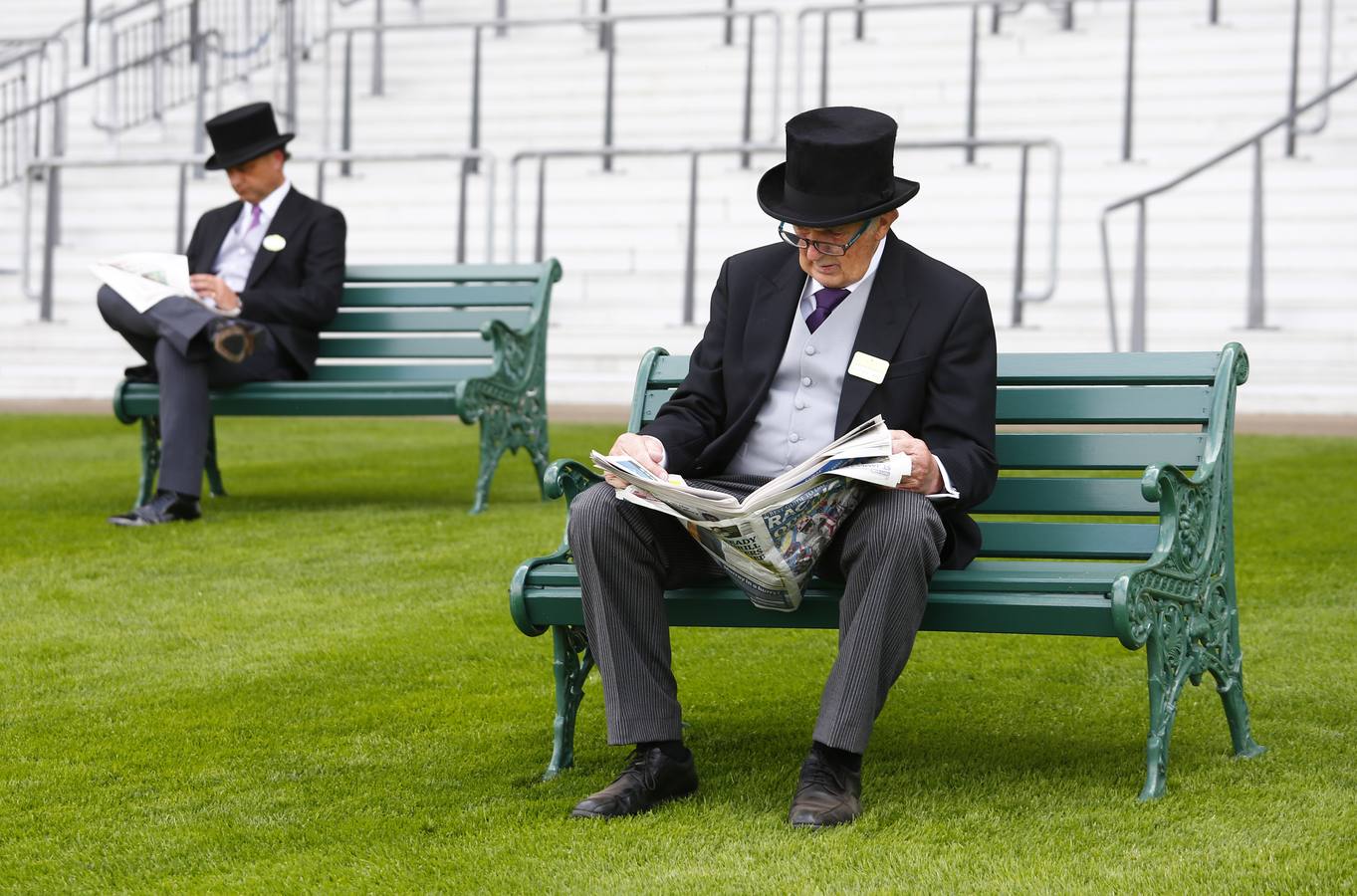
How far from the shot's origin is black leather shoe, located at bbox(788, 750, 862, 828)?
11.4ft

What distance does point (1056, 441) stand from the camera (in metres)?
4.17

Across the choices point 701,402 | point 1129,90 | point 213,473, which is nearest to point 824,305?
point 701,402

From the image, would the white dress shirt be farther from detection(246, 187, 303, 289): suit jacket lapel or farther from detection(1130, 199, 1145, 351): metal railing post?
detection(1130, 199, 1145, 351): metal railing post

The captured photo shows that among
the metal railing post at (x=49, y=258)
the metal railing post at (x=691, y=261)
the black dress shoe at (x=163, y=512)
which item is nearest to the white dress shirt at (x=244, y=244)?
the black dress shoe at (x=163, y=512)

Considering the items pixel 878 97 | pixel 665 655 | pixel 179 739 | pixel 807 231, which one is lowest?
pixel 179 739

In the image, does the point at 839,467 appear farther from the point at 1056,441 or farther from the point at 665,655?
the point at 1056,441

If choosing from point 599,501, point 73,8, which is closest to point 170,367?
point 599,501

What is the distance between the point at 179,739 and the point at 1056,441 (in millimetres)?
1976

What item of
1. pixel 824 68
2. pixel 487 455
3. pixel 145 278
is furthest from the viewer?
pixel 824 68

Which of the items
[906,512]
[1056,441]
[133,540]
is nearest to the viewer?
[906,512]

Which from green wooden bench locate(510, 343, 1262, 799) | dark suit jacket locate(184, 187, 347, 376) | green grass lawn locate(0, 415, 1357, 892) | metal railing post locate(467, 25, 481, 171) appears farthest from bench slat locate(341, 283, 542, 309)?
metal railing post locate(467, 25, 481, 171)

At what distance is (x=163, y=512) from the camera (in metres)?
7.43

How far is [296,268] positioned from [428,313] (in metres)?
0.66

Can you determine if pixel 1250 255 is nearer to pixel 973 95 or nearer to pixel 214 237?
pixel 973 95
